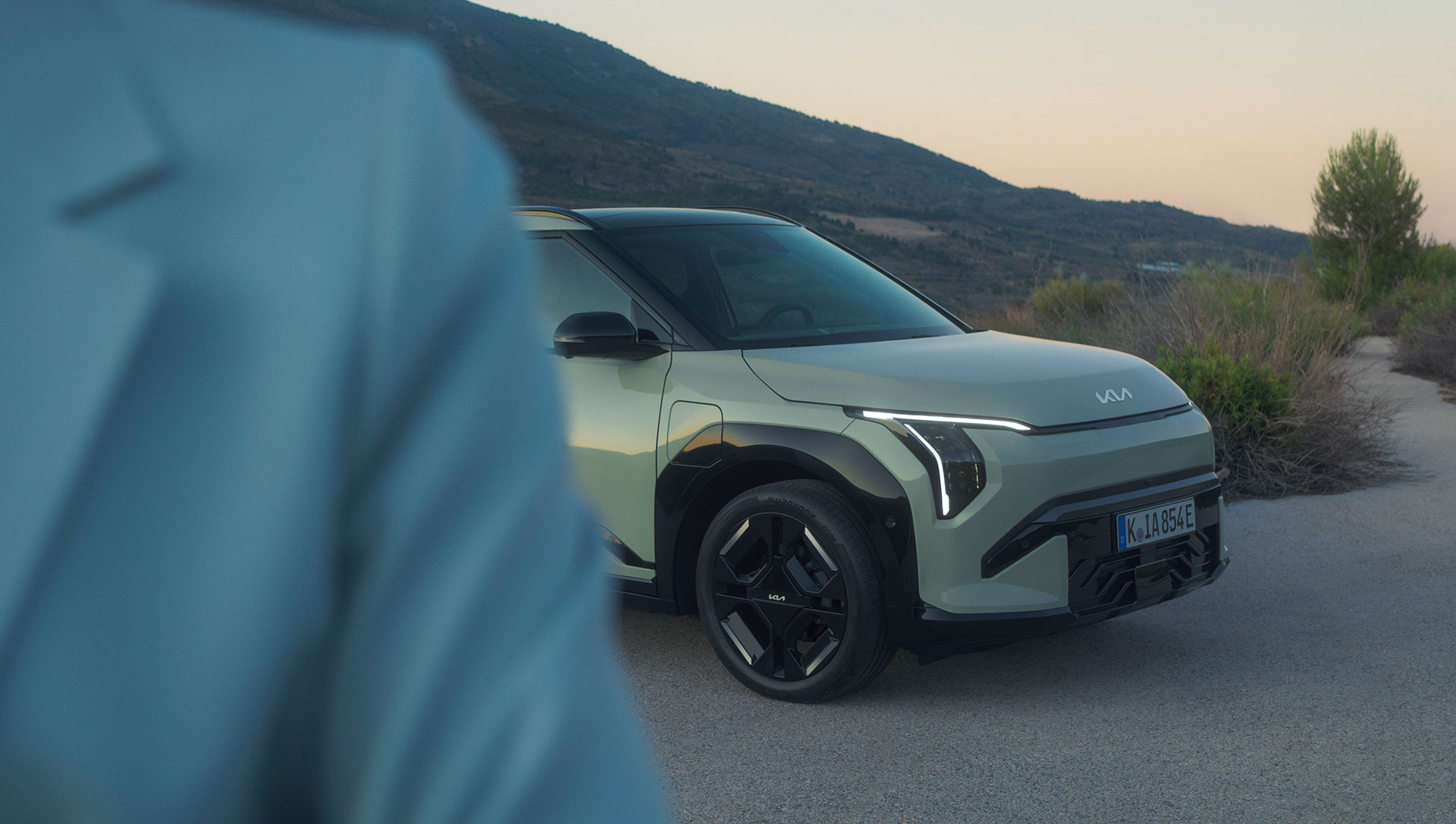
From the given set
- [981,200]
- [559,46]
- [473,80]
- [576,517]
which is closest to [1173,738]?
[576,517]

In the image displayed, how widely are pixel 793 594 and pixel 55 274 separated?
149 inches

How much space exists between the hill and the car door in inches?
306

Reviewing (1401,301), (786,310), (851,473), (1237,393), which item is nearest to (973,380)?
(851,473)

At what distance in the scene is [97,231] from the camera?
1.42 ft

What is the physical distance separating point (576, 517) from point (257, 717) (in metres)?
0.16

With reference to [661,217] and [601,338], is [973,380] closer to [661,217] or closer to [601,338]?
[601,338]

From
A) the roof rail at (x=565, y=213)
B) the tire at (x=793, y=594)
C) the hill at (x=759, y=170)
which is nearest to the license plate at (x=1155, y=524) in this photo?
→ the tire at (x=793, y=594)

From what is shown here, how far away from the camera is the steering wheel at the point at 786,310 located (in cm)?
488

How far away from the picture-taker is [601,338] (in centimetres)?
433

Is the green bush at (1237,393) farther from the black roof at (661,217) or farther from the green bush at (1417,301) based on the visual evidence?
the green bush at (1417,301)

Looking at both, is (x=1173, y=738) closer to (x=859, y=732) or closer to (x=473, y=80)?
(x=859, y=732)

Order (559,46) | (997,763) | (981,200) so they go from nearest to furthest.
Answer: (997,763) < (981,200) < (559,46)

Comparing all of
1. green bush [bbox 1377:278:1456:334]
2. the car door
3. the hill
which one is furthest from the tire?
green bush [bbox 1377:278:1456:334]

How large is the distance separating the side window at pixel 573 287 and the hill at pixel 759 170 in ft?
24.8
